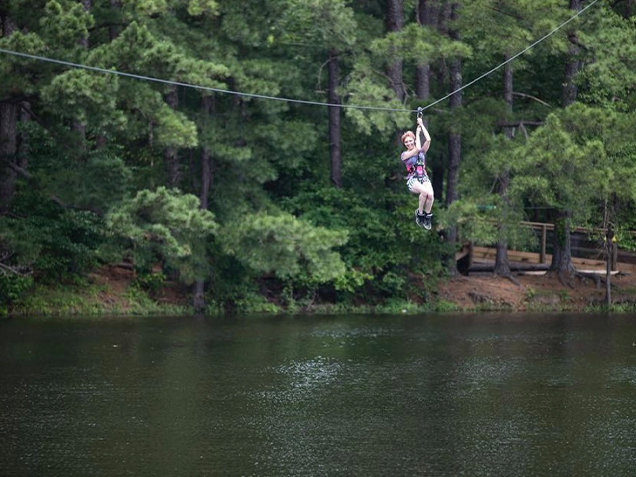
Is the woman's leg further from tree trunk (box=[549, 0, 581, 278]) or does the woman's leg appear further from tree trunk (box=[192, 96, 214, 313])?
tree trunk (box=[549, 0, 581, 278])

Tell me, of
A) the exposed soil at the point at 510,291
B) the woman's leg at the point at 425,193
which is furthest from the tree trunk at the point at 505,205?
the woman's leg at the point at 425,193

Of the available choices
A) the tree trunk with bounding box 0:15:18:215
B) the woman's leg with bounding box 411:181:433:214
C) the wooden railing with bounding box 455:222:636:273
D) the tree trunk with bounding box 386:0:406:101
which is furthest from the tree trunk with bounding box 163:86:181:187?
the woman's leg with bounding box 411:181:433:214

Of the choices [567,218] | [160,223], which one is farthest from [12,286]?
[567,218]

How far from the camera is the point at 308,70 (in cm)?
3694

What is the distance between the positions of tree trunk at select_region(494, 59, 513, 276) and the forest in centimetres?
7

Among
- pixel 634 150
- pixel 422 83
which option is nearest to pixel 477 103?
pixel 422 83

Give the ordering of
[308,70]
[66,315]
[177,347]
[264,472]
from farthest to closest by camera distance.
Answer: [308,70]
[66,315]
[177,347]
[264,472]

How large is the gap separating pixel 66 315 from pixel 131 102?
20.0 feet

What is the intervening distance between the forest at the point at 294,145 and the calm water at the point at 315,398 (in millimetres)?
2581

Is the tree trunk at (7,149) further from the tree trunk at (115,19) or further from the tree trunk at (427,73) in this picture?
the tree trunk at (427,73)

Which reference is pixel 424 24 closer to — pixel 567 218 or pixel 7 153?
pixel 567 218

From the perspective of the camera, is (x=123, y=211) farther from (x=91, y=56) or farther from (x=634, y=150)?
(x=634, y=150)

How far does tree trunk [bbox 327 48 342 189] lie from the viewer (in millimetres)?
36219

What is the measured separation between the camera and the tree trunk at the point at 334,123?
36.2 metres
